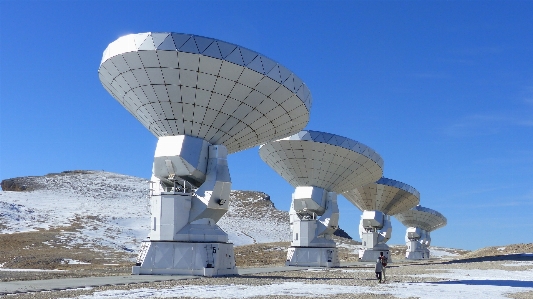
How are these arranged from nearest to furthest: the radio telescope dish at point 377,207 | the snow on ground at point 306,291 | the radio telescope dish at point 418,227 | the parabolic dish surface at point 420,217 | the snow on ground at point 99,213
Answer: the snow on ground at point 306,291 → the radio telescope dish at point 377,207 → the snow on ground at point 99,213 → the radio telescope dish at point 418,227 → the parabolic dish surface at point 420,217

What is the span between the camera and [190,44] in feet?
77.2

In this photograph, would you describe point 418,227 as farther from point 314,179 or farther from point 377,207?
point 314,179

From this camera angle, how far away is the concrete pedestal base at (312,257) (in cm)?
4159

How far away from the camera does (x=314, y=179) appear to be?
4281cm

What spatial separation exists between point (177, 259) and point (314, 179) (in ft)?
63.3

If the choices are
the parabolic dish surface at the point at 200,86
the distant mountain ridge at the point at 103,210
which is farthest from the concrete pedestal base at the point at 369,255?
A: the parabolic dish surface at the point at 200,86

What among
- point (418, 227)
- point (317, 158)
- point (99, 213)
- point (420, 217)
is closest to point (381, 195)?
point (317, 158)

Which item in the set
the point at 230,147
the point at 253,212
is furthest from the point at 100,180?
the point at 230,147

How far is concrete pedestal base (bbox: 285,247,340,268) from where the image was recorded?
41594mm

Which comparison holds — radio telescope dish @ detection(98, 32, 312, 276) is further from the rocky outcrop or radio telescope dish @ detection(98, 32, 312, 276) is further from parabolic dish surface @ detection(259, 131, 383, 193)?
the rocky outcrop

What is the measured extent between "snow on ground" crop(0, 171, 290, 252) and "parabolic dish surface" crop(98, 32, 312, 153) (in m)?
47.3

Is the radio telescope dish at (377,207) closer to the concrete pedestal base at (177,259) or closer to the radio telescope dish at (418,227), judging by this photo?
the radio telescope dish at (418,227)

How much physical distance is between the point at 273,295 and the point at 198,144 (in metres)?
11.3

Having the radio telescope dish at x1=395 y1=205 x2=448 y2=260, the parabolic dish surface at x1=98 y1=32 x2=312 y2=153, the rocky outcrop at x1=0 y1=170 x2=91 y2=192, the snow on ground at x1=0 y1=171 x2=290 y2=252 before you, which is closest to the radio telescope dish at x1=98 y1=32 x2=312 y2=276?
the parabolic dish surface at x1=98 y1=32 x2=312 y2=153
